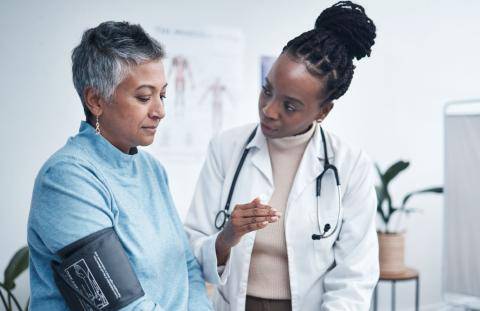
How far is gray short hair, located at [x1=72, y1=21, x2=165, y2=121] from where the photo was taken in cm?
99


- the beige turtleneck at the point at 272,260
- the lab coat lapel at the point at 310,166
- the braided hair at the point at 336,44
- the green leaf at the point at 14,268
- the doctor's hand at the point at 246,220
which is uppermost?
the braided hair at the point at 336,44

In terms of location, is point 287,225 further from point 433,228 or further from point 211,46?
point 433,228

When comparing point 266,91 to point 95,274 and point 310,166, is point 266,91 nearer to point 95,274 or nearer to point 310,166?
point 310,166

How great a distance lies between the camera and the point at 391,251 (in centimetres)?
275

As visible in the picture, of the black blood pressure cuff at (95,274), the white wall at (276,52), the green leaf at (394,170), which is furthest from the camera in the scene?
the green leaf at (394,170)

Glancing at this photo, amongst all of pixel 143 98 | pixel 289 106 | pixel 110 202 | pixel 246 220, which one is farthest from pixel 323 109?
pixel 110 202

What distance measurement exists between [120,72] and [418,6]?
295 centimetres

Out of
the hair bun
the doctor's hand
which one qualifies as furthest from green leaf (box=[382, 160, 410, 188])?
the doctor's hand

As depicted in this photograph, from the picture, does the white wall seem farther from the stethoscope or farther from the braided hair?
the braided hair

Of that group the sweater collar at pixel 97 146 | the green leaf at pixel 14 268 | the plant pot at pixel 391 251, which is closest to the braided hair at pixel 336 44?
the sweater collar at pixel 97 146

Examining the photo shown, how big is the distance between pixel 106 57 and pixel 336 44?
1.94 ft

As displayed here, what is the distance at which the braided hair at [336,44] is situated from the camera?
4.11 ft

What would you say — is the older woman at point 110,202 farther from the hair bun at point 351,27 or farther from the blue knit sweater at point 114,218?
the hair bun at point 351,27

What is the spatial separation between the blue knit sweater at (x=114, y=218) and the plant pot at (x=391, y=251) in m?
1.77
